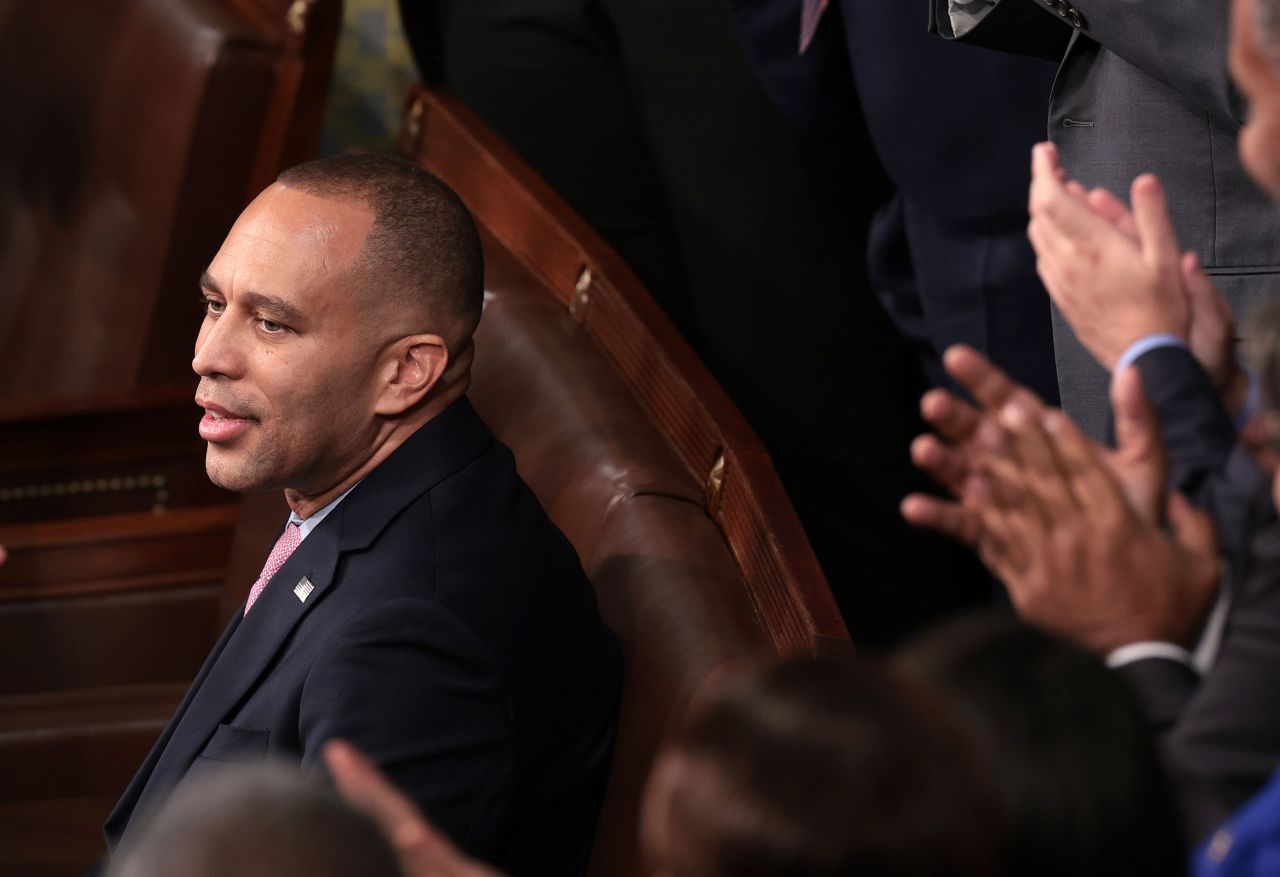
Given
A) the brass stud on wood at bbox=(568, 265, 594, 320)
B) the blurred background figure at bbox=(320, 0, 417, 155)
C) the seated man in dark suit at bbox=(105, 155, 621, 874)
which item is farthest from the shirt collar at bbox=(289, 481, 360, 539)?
the blurred background figure at bbox=(320, 0, 417, 155)

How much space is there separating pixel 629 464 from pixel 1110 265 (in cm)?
67

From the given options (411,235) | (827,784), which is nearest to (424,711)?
(411,235)

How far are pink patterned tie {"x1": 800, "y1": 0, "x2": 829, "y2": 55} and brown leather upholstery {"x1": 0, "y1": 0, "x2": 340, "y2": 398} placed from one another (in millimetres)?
804

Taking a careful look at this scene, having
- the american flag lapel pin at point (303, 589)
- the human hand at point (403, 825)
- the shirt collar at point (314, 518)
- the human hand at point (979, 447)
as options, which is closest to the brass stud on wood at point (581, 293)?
the shirt collar at point (314, 518)

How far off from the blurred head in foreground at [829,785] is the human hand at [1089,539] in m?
0.21

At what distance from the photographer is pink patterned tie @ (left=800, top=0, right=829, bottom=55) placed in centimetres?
187

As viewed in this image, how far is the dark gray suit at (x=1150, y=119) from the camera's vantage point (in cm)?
137

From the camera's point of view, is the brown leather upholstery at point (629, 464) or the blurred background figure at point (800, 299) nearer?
the brown leather upholstery at point (629, 464)

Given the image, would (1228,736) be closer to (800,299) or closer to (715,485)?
(715,485)

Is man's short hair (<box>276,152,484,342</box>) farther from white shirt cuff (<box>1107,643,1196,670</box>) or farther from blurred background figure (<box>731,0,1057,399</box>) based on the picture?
white shirt cuff (<box>1107,643,1196,670</box>)

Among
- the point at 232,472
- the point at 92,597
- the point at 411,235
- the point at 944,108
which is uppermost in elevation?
the point at 944,108

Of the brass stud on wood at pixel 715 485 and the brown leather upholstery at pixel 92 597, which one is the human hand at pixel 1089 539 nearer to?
the brass stud on wood at pixel 715 485

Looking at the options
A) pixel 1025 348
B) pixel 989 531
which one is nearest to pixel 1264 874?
pixel 989 531

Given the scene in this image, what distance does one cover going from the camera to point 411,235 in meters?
1.52
